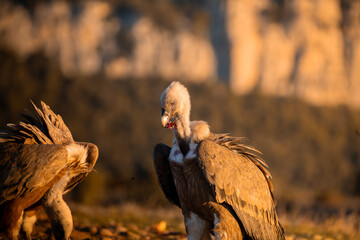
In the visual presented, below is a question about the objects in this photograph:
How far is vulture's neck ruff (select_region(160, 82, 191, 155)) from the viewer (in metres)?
5.41

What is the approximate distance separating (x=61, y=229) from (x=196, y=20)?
63.3m

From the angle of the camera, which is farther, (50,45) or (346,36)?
(346,36)

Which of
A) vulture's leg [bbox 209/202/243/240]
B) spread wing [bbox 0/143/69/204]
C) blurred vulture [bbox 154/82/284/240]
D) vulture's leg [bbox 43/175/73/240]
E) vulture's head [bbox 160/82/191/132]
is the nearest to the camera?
vulture's leg [bbox 209/202/243/240]

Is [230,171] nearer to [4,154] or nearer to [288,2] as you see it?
[4,154]

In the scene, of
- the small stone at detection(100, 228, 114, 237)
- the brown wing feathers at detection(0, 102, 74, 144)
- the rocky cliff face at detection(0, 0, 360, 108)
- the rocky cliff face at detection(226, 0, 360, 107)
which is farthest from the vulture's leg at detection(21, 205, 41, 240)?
the rocky cliff face at detection(226, 0, 360, 107)

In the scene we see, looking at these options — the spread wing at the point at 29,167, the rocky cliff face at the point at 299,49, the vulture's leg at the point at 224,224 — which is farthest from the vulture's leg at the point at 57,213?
the rocky cliff face at the point at 299,49

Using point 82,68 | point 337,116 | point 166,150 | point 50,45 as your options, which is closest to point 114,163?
point 82,68

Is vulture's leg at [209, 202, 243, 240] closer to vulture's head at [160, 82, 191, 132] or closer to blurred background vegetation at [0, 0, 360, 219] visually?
vulture's head at [160, 82, 191, 132]

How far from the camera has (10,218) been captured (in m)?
5.25

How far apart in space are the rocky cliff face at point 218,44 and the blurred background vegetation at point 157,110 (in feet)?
1.50

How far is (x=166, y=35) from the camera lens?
210 ft

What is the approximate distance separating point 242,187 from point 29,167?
8.96 feet

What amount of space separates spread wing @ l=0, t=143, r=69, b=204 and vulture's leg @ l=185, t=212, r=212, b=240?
183cm

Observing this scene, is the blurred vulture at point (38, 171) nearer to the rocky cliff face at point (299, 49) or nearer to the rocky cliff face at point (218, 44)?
the rocky cliff face at point (218, 44)
